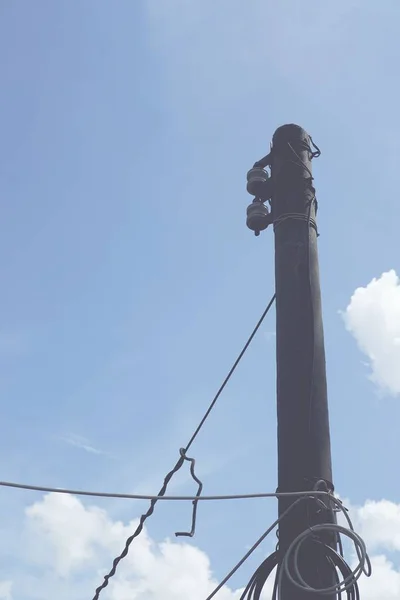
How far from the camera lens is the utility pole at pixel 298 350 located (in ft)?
12.6

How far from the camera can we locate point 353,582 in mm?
3732

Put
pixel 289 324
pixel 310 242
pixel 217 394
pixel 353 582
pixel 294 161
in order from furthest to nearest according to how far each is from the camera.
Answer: pixel 217 394 → pixel 294 161 → pixel 310 242 → pixel 289 324 → pixel 353 582

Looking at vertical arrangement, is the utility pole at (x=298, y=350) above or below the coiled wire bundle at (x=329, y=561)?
above

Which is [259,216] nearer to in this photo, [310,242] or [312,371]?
[310,242]

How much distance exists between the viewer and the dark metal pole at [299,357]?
385cm

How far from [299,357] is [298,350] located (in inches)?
2.0

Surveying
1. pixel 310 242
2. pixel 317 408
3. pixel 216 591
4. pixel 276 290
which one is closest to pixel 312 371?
pixel 317 408

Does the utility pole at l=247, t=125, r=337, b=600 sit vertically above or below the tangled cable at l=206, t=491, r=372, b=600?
above

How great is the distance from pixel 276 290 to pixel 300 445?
113 centimetres

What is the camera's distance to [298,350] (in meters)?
4.32

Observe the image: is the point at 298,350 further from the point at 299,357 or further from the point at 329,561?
the point at 329,561

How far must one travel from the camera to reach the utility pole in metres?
3.84

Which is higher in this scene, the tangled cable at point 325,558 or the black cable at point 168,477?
the black cable at point 168,477

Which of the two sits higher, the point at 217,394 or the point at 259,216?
the point at 259,216
